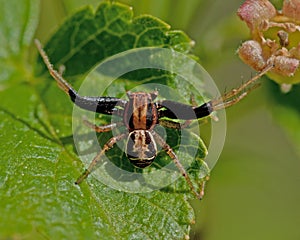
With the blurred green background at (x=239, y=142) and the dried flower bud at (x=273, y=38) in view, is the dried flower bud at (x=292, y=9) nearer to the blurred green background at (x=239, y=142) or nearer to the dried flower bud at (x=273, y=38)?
the dried flower bud at (x=273, y=38)

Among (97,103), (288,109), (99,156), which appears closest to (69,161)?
(99,156)

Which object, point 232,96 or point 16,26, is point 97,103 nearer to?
point 232,96

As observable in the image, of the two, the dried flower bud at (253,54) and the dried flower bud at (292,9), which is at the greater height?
the dried flower bud at (292,9)

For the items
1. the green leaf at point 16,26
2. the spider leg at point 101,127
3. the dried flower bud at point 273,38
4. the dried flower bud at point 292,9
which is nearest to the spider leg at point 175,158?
the spider leg at point 101,127

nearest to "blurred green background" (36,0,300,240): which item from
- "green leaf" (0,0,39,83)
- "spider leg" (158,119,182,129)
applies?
"green leaf" (0,0,39,83)

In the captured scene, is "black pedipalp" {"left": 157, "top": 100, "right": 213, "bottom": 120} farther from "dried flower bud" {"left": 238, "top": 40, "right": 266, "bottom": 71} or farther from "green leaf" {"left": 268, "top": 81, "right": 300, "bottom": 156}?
"green leaf" {"left": 268, "top": 81, "right": 300, "bottom": 156}

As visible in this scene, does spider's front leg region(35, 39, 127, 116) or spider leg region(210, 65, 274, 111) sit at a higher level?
spider leg region(210, 65, 274, 111)

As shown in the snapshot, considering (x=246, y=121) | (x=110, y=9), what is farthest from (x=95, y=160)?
(x=246, y=121)
